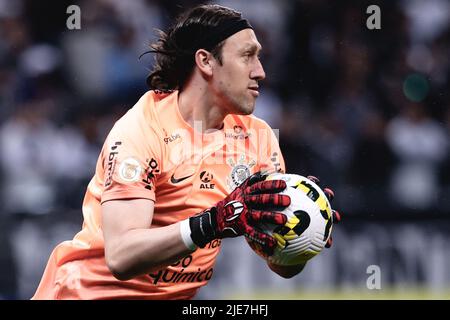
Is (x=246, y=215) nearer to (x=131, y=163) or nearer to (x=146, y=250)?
(x=146, y=250)

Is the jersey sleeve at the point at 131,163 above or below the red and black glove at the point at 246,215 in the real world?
above

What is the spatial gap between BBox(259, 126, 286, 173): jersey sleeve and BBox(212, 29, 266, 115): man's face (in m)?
0.33

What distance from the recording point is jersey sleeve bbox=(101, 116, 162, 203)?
195 inches

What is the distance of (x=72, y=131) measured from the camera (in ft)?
33.9

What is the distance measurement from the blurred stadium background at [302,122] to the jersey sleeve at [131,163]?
4.01 m

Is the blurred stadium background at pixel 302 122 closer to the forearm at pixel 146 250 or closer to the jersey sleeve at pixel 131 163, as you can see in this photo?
the jersey sleeve at pixel 131 163

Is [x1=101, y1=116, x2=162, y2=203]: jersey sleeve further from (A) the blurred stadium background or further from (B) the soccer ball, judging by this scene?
(A) the blurred stadium background

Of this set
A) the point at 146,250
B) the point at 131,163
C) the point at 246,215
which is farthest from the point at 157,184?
the point at 246,215

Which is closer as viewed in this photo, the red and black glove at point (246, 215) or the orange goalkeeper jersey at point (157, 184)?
the red and black glove at point (246, 215)

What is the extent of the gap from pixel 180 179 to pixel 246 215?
726 mm

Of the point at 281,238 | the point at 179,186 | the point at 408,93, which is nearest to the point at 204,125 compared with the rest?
the point at 179,186

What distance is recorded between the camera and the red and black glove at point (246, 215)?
4.62 m

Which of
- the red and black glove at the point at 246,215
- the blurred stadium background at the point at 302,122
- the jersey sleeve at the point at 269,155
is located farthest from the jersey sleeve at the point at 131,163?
the blurred stadium background at the point at 302,122

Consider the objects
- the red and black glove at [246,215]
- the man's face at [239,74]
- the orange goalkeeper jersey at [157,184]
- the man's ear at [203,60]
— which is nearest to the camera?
the red and black glove at [246,215]
